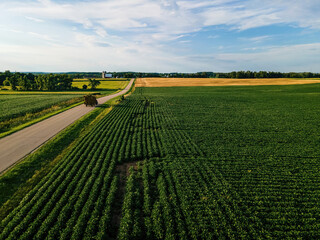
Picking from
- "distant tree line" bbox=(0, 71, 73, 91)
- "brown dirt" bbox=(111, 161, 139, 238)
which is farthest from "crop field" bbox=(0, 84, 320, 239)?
"distant tree line" bbox=(0, 71, 73, 91)

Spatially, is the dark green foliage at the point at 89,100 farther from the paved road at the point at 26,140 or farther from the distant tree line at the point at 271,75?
the distant tree line at the point at 271,75

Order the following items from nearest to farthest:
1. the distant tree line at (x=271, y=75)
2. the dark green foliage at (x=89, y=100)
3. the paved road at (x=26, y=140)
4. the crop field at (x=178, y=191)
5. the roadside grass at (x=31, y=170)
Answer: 1. the crop field at (x=178, y=191)
2. the roadside grass at (x=31, y=170)
3. the paved road at (x=26, y=140)
4. the dark green foliage at (x=89, y=100)
5. the distant tree line at (x=271, y=75)

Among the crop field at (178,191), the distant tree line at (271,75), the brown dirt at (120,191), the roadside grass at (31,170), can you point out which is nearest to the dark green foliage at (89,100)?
the roadside grass at (31,170)

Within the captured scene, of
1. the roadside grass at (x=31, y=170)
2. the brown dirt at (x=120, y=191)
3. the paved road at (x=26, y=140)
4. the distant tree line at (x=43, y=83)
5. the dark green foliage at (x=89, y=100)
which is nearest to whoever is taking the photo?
the brown dirt at (x=120, y=191)

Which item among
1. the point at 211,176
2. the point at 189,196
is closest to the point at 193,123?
the point at 211,176

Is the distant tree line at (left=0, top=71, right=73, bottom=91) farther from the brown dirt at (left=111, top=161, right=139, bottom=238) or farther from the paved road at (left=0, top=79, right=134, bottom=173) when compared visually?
the brown dirt at (left=111, top=161, right=139, bottom=238)

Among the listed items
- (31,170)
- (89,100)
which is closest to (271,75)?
(89,100)
